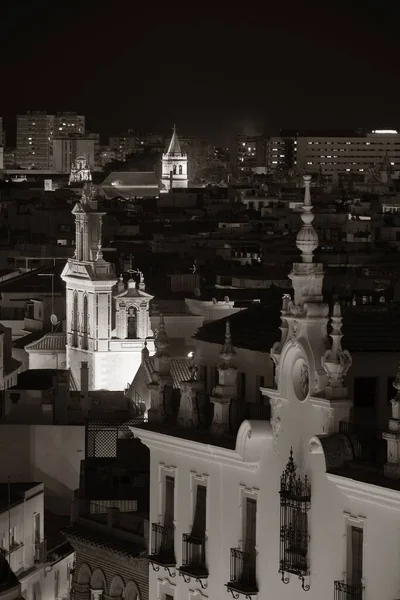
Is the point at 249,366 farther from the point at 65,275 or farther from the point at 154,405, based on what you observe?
the point at 65,275

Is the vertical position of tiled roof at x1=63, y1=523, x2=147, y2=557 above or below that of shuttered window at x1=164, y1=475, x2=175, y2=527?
below

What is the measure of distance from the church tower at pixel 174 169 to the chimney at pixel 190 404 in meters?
143

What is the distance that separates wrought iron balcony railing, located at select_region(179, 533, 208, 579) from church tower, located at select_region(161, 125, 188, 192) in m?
144

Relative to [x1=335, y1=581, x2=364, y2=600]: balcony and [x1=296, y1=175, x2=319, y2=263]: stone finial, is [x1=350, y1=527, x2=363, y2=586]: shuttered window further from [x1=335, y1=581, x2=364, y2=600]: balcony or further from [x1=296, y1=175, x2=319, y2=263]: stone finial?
[x1=296, y1=175, x2=319, y2=263]: stone finial

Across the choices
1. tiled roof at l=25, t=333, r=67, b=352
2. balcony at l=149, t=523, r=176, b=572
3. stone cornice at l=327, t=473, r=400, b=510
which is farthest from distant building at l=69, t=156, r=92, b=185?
stone cornice at l=327, t=473, r=400, b=510

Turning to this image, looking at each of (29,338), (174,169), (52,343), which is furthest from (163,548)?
(174,169)

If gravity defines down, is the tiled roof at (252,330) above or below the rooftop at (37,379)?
above

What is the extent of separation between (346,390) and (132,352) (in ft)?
91.2

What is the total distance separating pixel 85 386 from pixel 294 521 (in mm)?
22890

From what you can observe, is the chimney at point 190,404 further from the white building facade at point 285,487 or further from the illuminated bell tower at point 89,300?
the illuminated bell tower at point 89,300

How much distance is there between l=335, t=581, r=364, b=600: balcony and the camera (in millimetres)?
19688

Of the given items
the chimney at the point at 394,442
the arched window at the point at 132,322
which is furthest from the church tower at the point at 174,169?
the chimney at the point at 394,442

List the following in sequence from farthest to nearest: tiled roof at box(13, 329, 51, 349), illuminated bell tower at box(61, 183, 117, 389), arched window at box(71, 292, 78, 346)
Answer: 1. tiled roof at box(13, 329, 51, 349)
2. arched window at box(71, 292, 78, 346)
3. illuminated bell tower at box(61, 183, 117, 389)

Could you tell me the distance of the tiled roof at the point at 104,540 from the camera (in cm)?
2403
